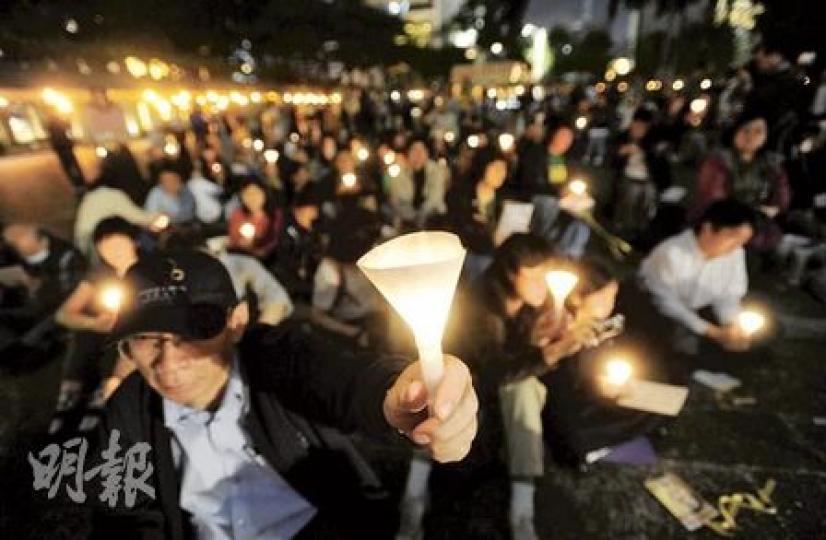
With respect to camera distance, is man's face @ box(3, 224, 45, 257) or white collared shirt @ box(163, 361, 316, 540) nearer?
white collared shirt @ box(163, 361, 316, 540)

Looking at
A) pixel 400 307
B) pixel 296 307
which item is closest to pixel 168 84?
pixel 296 307

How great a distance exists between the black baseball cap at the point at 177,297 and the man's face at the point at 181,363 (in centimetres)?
5

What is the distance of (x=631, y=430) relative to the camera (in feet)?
11.4

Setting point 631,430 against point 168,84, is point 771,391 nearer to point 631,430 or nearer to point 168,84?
point 631,430

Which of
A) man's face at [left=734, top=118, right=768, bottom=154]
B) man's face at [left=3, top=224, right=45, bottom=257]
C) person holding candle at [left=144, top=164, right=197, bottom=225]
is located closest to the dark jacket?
man's face at [left=3, top=224, right=45, bottom=257]

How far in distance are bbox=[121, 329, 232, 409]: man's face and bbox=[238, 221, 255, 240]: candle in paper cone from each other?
3.70m

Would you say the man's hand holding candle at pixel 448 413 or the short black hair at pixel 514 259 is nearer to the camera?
the man's hand holding candle at pixel 448 413

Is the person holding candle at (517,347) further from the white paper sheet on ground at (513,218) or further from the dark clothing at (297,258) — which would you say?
Result: the dark clothing at (297,258)

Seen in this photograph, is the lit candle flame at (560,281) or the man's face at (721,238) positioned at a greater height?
the lit candle flame at (560,281)

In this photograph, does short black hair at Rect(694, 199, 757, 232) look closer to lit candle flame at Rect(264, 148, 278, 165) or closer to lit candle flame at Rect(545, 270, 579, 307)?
lit candle flame at Rect(545, 270, 579, 307)

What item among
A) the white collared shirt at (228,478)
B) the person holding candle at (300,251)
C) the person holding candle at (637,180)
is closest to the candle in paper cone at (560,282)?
the white collared shirt at (228,478)

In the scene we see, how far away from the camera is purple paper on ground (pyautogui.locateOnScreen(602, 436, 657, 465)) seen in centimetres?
353

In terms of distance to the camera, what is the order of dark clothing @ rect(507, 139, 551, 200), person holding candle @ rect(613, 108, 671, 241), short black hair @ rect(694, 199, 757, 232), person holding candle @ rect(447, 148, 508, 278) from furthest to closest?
A: person holding candle @ rect(613, 108, 671, 241) → dark clothing @ rect(507, 139, 551, 200) → person holding candle @ rect(447, 148, 508, 278) → short black hair @ rect(694, 199, 757, 232)

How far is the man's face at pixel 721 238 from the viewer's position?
12.8 feet
